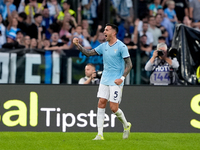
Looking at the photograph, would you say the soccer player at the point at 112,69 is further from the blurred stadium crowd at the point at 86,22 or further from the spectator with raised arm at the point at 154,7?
the spectator with raised arm at the point at 154,7

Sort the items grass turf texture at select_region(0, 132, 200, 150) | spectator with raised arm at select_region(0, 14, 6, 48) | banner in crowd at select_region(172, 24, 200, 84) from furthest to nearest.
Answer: spectator with raised arm at select_region(0, 14, 6, 48), banner in crowd at select_region(172, 24, 200, 84), grass turf texture at select_region(0, 132, 200, 150)

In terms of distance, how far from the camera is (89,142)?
771 cm

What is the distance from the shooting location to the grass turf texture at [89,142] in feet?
23.3

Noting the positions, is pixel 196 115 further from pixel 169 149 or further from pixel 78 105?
pixel 169 149

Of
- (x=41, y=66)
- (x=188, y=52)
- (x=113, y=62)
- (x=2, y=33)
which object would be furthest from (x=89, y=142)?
(x=2, y=33)

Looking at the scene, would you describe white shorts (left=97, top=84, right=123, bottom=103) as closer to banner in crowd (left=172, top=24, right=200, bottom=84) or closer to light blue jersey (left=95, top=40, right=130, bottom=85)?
light blue jersey (left=95, top=40, right=130, bottom=85)

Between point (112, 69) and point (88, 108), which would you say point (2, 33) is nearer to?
point (88, 108)

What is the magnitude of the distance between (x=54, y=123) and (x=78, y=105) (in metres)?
0.65

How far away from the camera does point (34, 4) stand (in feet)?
41.6

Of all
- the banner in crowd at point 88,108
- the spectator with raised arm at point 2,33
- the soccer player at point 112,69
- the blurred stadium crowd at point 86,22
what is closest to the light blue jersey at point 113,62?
the soccer player at point 112,69

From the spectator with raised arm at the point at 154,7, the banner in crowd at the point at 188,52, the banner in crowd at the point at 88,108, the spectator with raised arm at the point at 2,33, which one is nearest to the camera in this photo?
the banner in crowd at the point at 88,108

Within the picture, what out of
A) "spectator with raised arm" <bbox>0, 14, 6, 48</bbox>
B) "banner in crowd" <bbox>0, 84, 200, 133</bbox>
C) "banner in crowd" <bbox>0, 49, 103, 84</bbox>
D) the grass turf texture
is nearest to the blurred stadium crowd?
"spectator with raised arm" <bbox>0, 14, 6, 48</bbox>

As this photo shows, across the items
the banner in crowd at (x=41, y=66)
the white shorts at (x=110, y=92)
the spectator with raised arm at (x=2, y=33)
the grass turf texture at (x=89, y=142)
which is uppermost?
the spectator with raised arm at (x=2, y=33)

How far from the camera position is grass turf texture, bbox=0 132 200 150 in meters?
7.11
